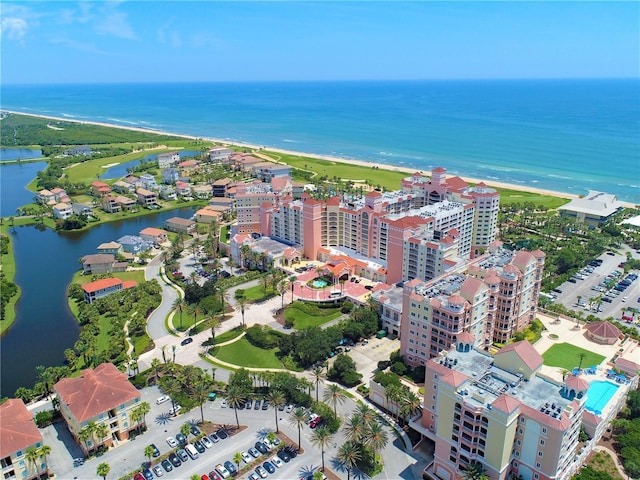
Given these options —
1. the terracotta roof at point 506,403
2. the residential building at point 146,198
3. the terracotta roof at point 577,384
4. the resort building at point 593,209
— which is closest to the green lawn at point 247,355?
the terracotta roof at point 506,403

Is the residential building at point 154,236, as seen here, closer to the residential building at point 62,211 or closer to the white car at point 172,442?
the residential building at point 62,211

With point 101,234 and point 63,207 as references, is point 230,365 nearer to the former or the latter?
point 101,234

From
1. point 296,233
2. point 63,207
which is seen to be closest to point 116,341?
point 296,233

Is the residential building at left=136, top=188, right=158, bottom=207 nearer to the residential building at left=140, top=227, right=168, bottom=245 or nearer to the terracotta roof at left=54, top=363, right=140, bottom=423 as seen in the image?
the residential building at left=140, top=227, right=168, bottom=245

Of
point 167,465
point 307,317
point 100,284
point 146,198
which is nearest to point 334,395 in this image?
point 167,465

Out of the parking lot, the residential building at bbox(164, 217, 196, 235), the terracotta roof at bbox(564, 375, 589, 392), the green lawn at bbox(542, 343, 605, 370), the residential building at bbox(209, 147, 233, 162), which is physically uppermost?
the terracotta roof at bbox(564, 375, 589, 392)

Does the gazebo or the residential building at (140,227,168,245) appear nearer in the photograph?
the gazebo

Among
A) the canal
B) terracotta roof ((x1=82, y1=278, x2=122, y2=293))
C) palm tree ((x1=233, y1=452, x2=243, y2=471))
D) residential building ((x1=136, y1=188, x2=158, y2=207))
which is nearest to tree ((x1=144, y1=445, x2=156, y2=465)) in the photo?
palm tree ((x1=233, y1=452, x2=243, y2=471))
